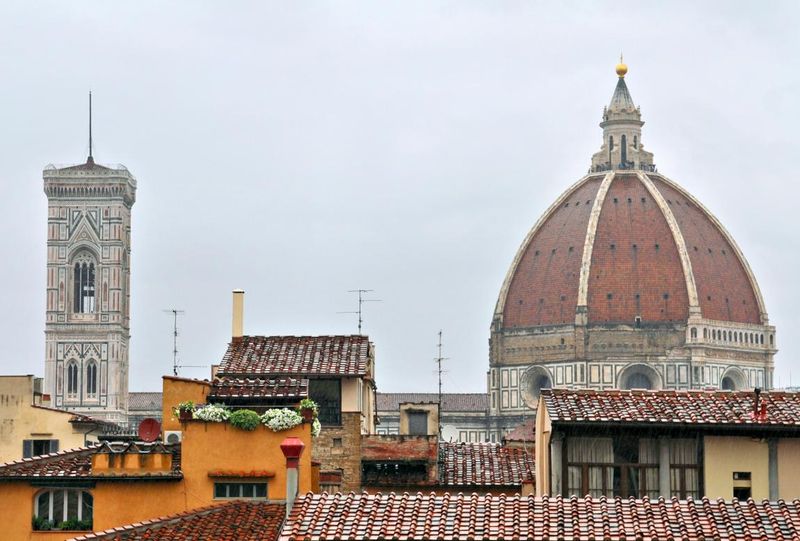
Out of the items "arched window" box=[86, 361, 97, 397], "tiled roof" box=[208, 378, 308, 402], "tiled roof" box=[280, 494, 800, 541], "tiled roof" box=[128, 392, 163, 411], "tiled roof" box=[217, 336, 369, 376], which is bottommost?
"tiled roof" box=[280, 494, 800, 541]

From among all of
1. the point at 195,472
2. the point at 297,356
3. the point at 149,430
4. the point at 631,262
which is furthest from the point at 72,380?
the point at 195,472

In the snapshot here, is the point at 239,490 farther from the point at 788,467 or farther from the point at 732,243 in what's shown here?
the point at 732,243

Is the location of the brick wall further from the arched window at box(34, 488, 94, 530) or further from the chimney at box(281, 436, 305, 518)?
the chimney at box(281, 436, 305, 518)

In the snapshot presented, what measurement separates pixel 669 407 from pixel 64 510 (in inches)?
360

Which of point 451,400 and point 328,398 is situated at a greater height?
point 451,400

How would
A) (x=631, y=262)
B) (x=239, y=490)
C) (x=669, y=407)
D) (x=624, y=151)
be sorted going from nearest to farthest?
(x=669, y=407)
(x=239, y=490)
(x=631, y=262)
(x=624, y=151)

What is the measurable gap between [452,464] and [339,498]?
938 inches

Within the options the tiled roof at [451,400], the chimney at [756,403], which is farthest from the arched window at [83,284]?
the chimney at [756,403]

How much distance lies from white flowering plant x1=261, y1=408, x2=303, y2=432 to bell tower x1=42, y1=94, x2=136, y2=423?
525 ft

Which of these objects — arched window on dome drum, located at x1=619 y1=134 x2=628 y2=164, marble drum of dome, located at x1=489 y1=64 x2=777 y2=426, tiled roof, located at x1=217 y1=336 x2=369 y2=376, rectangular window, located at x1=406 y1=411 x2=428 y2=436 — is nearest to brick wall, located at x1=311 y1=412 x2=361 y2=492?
tiled roof, located at x1=217 y1=336 x2=369 y2=376

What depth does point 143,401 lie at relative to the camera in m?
190

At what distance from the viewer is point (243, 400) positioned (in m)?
37.2

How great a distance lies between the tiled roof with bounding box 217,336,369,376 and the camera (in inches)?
1807

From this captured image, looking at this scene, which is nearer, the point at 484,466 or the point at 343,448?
the point at 343,448
